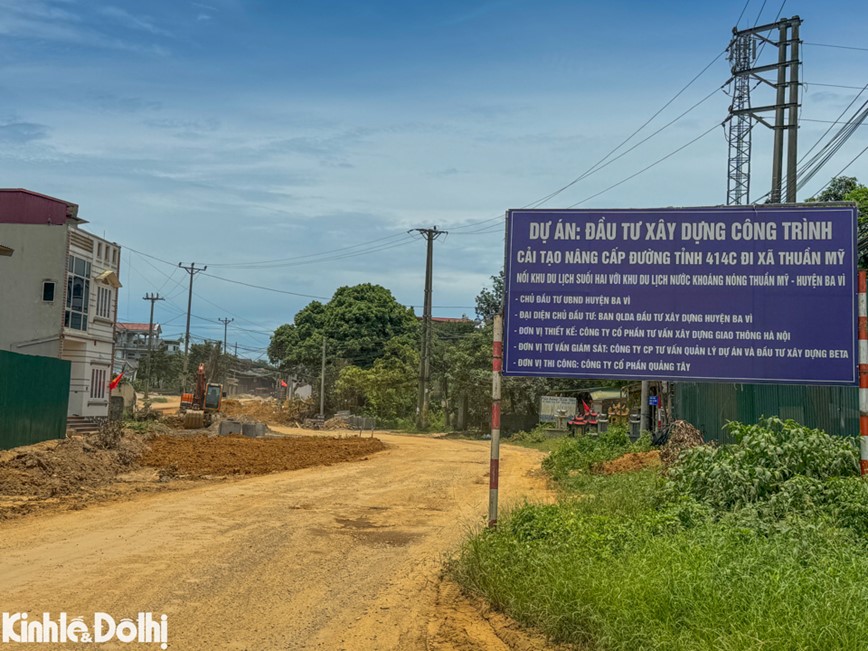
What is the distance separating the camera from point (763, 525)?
7.67m

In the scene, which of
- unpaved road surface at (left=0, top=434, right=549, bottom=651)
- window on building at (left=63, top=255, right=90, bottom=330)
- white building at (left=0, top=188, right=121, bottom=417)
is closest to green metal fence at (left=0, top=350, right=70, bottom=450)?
unpaved road surface at (left=0, top=434, right=549, bottom=651)

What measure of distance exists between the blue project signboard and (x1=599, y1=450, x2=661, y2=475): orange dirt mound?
905 centimetres

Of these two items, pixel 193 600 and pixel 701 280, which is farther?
pixel 701 280

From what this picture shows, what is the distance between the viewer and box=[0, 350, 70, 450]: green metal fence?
1842 centimetres

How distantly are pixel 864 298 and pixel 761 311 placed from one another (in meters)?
1.00

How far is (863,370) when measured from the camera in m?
8.26

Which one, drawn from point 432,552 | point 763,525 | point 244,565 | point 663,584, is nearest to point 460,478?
point 432,552

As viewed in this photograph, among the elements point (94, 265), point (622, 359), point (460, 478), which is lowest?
point (460, 478)

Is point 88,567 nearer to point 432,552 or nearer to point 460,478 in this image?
point 432,552

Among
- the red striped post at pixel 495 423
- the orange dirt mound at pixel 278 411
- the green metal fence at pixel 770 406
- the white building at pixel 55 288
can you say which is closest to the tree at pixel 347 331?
the orange dirt mound at pixel 278 411

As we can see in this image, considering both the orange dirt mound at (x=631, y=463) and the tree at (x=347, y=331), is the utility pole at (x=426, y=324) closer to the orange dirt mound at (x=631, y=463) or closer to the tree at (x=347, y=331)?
the tree at (x=347, y=331)

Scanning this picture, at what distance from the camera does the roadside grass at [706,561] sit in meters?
5.26

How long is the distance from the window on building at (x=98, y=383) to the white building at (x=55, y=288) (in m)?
0.04

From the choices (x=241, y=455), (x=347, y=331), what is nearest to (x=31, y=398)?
(x=241, y=455)
